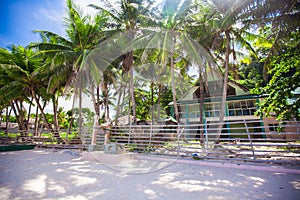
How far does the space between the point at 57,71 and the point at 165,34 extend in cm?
685

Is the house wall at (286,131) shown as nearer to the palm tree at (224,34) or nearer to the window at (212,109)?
the palm tree at (224,34)

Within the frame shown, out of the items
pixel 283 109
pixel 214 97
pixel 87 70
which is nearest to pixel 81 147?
pixel 87 70

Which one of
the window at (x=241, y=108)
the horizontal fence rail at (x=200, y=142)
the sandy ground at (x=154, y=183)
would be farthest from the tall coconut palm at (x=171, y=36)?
the window at (x=241, y=108)

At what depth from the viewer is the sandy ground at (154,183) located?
2.93 metres

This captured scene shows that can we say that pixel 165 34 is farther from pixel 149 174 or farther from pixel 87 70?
pixel 149 174

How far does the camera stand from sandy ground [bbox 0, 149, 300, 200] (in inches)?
115

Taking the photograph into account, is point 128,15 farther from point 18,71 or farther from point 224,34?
point 18,71

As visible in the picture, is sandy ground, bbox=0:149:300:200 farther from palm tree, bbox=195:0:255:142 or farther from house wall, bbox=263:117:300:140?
palm tree, bbox=195:0:255:142

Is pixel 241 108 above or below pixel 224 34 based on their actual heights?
below

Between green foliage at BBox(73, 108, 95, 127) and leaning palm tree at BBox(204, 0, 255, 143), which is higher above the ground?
leaning palm tree at BBox(204, 0, 255, 143)

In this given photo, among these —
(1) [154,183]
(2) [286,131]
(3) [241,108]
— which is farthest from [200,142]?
(2) [286,131]

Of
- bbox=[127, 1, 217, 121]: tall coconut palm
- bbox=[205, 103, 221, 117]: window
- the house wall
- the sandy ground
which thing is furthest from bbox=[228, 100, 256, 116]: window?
the sandy ground

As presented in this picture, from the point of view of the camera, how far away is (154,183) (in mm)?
3586

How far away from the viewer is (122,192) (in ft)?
10.2
